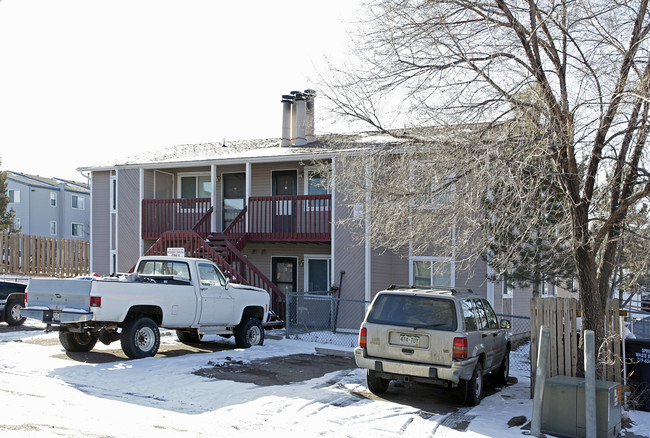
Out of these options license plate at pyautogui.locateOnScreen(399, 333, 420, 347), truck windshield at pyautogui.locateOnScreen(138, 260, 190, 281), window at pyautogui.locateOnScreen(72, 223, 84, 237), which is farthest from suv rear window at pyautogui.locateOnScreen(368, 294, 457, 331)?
window at pyautogui.locateOnScreen(72, 223, 84, 237)

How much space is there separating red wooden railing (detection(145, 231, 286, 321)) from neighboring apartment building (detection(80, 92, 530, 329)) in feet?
0.14

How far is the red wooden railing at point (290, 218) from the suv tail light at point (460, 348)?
9774 millimetres

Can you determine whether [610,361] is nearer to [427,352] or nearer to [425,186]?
[427,352]

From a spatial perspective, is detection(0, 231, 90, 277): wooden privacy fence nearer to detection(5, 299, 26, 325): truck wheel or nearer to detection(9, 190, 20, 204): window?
detection(5, 299, 26, 325): truck wheel

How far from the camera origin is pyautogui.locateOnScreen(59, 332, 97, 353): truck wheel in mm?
12008

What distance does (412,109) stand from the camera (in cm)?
951

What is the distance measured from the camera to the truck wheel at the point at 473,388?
8.88 meters

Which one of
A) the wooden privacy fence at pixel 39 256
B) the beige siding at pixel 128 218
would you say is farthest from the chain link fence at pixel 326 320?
the wooden privacy fence at pixel 39 256

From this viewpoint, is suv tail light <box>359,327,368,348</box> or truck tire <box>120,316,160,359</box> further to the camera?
truck tire <box>120,316,160,359</box>

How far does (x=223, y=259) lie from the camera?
58.3 feet

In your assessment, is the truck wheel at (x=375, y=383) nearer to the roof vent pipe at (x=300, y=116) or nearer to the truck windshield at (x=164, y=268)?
the truck windshield at (x=164, y=268)

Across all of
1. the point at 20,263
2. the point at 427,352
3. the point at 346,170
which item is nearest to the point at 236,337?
the point at 346,170

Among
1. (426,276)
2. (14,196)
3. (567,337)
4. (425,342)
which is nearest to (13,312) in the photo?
(426,276)

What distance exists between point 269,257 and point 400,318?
12246 millimetres
